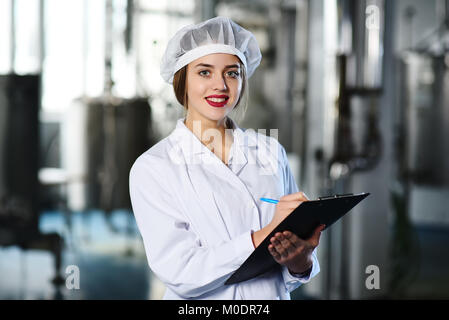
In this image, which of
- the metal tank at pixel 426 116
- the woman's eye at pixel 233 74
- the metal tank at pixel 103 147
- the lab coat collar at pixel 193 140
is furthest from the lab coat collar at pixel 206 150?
the metal tank at pixel 426 116

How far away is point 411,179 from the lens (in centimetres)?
481

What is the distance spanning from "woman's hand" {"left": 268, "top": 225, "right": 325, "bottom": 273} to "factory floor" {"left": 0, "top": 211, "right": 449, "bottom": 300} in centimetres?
149

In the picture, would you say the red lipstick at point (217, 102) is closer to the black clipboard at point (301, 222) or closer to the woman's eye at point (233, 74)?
the woman's eye at point (233, 74)

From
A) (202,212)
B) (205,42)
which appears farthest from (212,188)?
(205,42)

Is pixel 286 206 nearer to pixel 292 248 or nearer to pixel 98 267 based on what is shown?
pixel 292 248

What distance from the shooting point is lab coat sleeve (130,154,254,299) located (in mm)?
829

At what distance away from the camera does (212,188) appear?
0.90 metres

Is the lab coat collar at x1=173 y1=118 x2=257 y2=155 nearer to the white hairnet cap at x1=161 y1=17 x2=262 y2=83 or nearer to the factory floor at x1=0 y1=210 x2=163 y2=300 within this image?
the white hairnet cap at x1=161 y1=17 x2=262 y2=83

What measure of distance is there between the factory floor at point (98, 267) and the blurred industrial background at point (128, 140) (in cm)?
1

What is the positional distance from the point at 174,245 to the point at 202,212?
0.25ft

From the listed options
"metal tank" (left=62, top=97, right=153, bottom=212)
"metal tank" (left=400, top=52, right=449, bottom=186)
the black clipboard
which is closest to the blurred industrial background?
"metal tank" (left=62, top=97, right=153, bottom=212)

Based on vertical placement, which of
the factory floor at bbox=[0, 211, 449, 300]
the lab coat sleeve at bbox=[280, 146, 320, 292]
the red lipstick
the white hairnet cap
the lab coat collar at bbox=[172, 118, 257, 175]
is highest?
the white hairnet cap

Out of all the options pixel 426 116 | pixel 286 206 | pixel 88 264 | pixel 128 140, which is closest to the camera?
pixel 286 206

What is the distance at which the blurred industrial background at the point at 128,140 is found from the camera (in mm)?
2514
